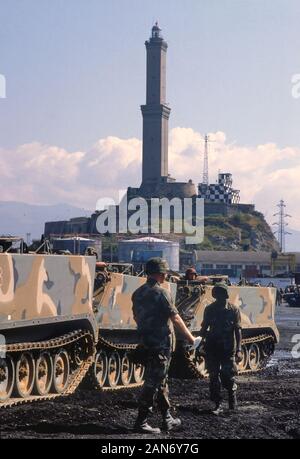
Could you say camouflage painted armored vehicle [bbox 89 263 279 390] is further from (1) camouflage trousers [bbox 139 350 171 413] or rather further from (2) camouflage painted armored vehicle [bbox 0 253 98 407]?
(1) camouflage trousers [bbox 139 350 171 413]

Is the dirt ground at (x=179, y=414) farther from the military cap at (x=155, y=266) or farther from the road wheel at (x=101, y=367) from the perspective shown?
the military cap at (x=155, y=266)

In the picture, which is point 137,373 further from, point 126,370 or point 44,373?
point 44,373

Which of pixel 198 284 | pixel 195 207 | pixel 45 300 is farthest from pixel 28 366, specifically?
pixel 195 207

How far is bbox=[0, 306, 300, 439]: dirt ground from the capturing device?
10.7m

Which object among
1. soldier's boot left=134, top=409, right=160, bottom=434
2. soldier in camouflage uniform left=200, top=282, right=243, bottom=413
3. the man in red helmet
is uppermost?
the man in red helmet

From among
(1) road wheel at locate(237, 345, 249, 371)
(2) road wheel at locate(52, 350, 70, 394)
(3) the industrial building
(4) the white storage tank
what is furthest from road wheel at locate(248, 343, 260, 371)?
(3) the industrial building

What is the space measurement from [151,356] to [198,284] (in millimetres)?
9404

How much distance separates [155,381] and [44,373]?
163 inches

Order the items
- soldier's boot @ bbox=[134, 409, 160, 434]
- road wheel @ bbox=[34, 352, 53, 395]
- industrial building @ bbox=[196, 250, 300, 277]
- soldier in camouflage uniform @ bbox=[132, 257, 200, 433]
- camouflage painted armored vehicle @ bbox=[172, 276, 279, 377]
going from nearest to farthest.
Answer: soldier's boot @ bbox=[134, 409, 160, 434]
soldier in camouflage uniform @ bbox=[132, 257, 200, 433]
road wheel @ bbox=[34, 352, 53, 395]
camouflage painted armored vehicle @ bbox=[172, 276, 279, 377]
industrial building @ bbox=[196, 250, 300, 277]

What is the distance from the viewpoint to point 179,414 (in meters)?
12.6

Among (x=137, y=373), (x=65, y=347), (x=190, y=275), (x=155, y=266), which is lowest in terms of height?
(x=137, y=373)

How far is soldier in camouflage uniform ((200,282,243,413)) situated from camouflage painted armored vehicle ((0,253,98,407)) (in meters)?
2.15

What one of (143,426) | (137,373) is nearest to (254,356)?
(137,373)

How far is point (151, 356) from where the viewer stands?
428 inches
